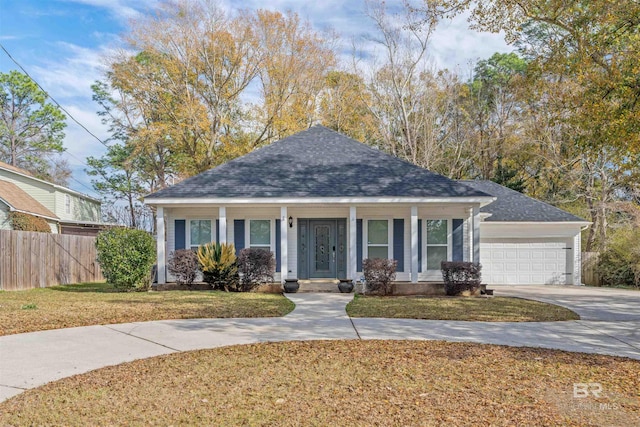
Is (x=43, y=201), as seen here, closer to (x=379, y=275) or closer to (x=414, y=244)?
(x=379, y=275)

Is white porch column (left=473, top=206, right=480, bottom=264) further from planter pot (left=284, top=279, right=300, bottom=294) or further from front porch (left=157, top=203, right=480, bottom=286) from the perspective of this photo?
planter pot (left=284, top=279, right=300, bottom=294)

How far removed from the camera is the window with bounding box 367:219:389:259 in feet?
50.3

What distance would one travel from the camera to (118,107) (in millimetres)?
29016

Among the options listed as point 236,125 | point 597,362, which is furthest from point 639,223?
point 236,125

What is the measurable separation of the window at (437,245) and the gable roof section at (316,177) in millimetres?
1561

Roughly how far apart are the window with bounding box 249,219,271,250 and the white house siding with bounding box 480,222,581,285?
26.4ft

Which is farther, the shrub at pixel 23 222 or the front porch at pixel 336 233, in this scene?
the shrub at pixel 23 222

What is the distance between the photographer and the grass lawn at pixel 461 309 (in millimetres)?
9219

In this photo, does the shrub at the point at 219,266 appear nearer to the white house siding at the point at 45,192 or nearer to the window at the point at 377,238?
the window at the point at 377,238

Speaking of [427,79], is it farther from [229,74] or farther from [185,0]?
[185,0]

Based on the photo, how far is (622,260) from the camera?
17.8 metres

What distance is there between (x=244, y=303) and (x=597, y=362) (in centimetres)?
721

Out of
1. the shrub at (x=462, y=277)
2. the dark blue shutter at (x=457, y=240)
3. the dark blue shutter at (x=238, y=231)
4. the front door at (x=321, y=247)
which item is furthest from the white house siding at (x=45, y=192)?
the shrub at (x=462, y=277)

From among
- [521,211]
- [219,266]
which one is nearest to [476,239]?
[521,211]
